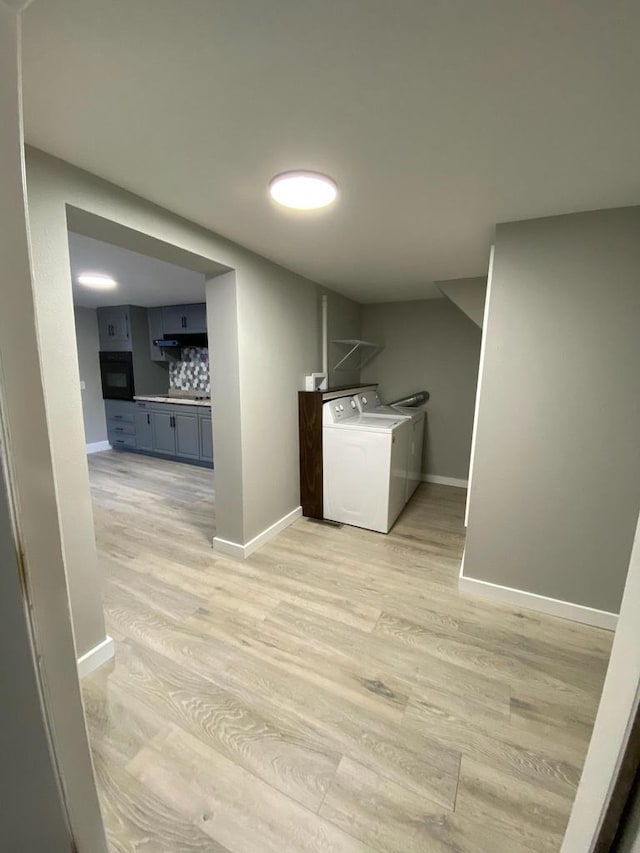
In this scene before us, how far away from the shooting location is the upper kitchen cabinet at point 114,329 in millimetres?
→ 4781

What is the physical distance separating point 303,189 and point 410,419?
218 cm

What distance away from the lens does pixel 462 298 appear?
2803mm

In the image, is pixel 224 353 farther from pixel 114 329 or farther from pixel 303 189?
pixel 114 329

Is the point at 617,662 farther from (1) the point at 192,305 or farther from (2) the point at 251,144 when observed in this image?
(1) the point at 192,305

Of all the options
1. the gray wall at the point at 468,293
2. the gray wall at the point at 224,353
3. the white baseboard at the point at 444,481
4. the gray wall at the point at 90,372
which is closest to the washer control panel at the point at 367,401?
the gray wall at the point at 224,353

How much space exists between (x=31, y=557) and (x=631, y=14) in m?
1.56

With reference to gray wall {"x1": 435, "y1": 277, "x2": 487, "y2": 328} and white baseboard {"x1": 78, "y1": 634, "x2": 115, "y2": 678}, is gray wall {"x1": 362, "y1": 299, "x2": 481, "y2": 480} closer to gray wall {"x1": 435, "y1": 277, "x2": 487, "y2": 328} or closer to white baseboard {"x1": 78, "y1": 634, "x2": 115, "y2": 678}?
gray wall {"x1": 435, "y1": 277, "x2": 487, "y2": 328}

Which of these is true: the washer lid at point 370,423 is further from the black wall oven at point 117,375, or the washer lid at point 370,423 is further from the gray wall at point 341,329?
the black wall oven at point 117,375

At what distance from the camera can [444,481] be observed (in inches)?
155

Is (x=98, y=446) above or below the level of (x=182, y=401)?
below

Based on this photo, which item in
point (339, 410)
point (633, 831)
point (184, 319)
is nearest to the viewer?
point (633, 831)

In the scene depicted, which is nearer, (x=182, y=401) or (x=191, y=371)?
(x=182, y=401)

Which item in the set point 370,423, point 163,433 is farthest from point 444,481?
point 163,433

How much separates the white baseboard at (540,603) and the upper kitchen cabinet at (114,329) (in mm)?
5118
